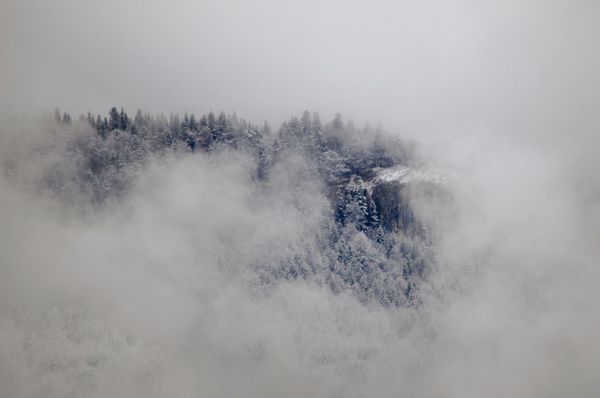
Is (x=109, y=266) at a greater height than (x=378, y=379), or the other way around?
(x=109, y=266)

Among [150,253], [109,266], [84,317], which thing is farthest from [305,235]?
[84,317]

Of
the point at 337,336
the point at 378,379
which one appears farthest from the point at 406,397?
the point at 337,336

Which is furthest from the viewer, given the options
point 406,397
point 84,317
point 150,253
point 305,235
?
point 305,235

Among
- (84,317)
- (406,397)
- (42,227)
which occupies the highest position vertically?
(42,227)

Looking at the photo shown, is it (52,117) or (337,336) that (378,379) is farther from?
(52,117)

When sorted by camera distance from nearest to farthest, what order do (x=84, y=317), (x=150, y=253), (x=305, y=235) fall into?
1. (x=84, y=317)
2. (x=150, y=253)
3. (x=305, y=235)

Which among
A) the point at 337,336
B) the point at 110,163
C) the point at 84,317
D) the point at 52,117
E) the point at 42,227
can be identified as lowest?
the point at 337,336

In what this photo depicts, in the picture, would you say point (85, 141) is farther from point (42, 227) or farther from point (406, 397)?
point (406, 397)

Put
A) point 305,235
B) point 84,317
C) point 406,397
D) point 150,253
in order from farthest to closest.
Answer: point 305,235
point 150,253
point 406,397
point 84,317

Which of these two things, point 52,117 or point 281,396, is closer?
point 281,396
